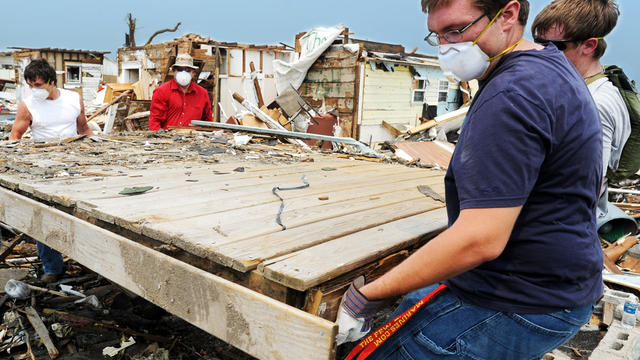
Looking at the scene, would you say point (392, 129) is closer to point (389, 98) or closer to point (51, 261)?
point (389, 98)

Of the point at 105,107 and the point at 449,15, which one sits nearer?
the point at 449,15

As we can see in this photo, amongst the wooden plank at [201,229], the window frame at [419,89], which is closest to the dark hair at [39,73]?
the wooden plank at [201,229]

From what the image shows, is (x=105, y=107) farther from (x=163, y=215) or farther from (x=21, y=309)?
(x=163, y=215)

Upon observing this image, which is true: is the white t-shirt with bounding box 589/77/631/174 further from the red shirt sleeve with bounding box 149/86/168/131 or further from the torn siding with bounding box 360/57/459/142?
the torn siding with bounding box 360/57/459/142

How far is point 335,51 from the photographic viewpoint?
15.6 meters

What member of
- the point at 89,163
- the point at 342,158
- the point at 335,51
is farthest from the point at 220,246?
the point at 335,51

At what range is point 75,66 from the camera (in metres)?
27.7

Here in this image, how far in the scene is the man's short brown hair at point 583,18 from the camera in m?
2.46

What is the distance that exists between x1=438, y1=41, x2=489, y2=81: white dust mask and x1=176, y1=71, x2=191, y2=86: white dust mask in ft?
20.9

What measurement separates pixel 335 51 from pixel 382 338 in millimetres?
14913

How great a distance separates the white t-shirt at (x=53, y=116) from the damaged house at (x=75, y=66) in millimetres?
24287

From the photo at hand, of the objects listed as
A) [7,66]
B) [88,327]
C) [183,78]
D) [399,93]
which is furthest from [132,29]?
[88,327]

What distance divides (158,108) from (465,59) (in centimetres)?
649

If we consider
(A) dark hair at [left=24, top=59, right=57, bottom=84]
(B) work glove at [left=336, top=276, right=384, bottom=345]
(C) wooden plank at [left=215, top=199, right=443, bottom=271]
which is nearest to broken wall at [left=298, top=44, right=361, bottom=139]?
(A) dark hair at [left=24, top=59, right=57, bottom=84]
